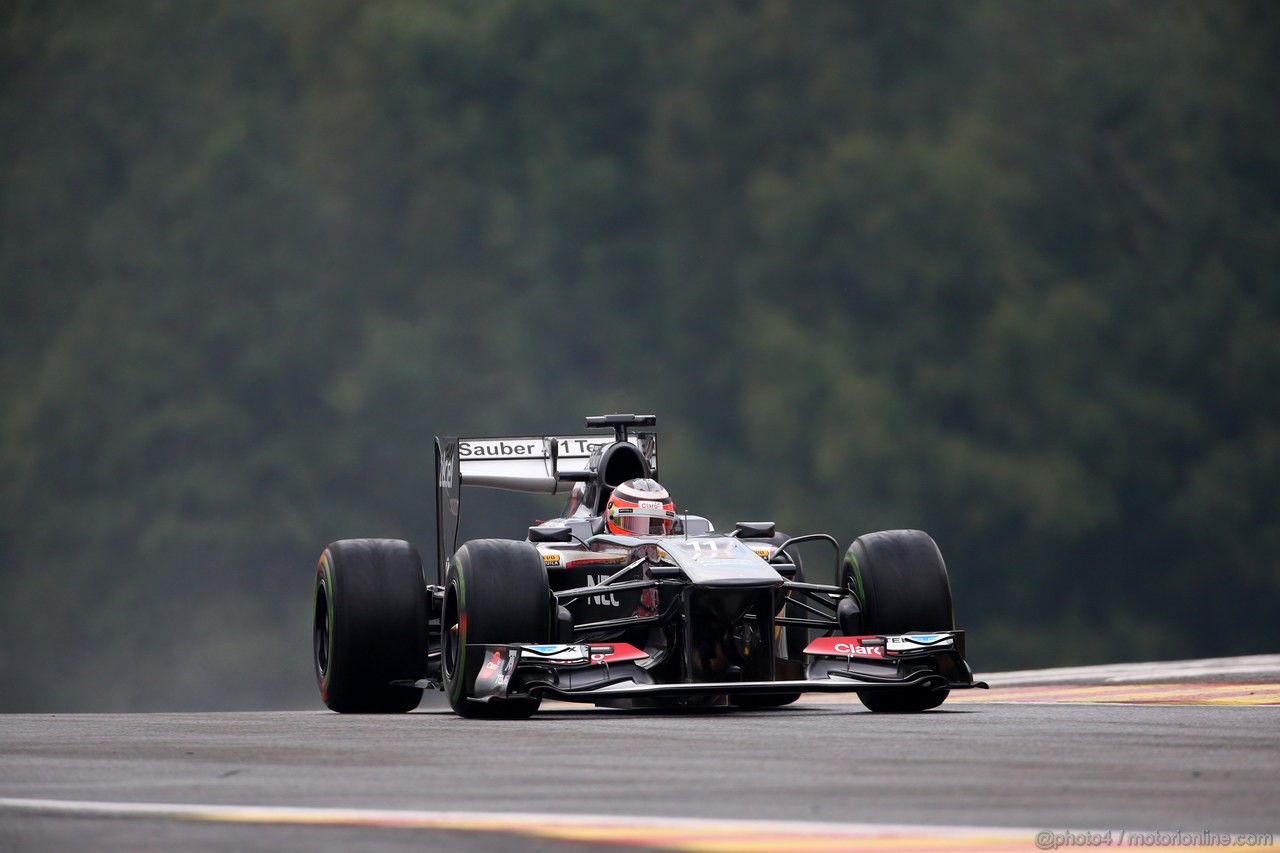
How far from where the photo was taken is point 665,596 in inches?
558

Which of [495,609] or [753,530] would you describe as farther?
[753,530]

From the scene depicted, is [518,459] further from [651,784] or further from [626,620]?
[651,784]

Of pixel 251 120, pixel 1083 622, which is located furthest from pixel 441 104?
pixel 1083 622

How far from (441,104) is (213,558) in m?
15.3

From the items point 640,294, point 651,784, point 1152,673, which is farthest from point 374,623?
point 640,294

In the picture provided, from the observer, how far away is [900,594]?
1473cm

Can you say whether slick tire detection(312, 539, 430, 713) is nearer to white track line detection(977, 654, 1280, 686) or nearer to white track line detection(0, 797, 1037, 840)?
white track line detection(977, 654, 1280, 686)

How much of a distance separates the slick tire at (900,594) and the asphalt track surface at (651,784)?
1.60 m

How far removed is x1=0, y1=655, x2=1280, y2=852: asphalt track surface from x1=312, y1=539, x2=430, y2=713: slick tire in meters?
3.17

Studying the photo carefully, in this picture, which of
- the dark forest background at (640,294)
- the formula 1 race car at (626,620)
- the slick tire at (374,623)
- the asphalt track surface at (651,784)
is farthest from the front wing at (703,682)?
the dark forest background at (640,294)

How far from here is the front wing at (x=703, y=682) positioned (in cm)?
1347

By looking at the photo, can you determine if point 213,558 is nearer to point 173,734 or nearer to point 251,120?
point 251,120

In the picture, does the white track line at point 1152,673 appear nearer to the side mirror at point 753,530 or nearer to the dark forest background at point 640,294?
the side mirror at point 753,530

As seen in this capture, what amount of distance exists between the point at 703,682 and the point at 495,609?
146 centimetres
